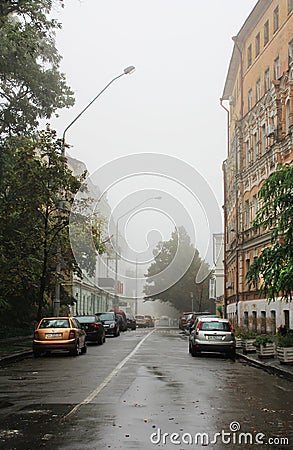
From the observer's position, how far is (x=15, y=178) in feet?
93.8

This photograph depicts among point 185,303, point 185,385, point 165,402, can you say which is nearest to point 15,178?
point 185,385

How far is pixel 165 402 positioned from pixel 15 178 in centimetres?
1865

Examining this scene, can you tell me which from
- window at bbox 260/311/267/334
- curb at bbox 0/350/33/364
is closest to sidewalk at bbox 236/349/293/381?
window at bbox 260/311/267/334

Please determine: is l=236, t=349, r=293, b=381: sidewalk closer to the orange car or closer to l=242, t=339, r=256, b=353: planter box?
l=242, t=339, r=256, b=353: planter box

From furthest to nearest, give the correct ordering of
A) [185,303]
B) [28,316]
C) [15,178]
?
[185,303] → [28,316] → [15,178]

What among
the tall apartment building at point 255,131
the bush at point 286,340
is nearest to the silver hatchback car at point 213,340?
the bush at point 286,340

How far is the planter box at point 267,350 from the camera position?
2273cm

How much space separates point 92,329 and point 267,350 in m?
11.7

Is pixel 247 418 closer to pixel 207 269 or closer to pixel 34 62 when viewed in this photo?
pixel 34 62

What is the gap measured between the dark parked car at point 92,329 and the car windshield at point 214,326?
838 centimetres

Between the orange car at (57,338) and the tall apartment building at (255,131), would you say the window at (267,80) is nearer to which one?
the tall apartment building at (255,131)

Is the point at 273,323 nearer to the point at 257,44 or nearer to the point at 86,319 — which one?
the point at 86,319

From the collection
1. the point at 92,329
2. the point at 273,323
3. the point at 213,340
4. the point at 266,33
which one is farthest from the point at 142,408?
the point at 266,33

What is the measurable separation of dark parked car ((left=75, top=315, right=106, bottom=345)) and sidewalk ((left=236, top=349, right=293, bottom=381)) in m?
8.97
